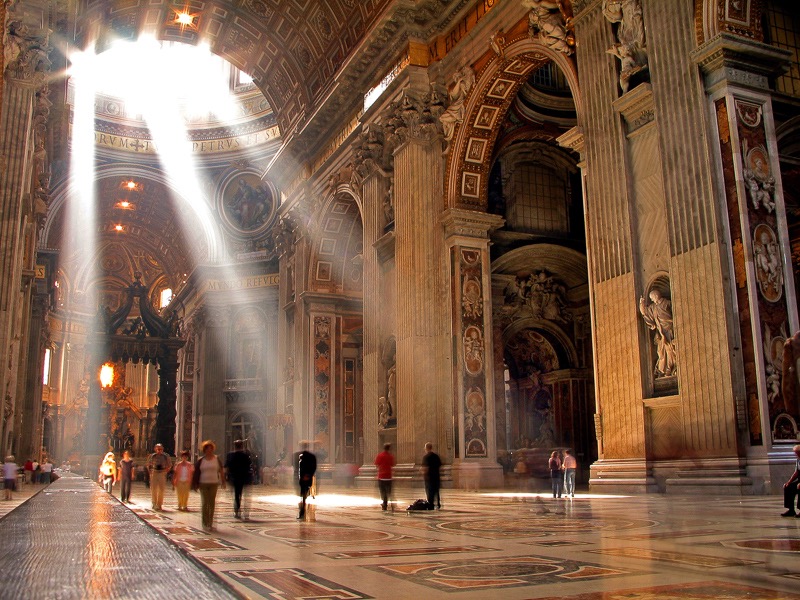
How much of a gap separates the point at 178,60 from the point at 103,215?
9.33 meters

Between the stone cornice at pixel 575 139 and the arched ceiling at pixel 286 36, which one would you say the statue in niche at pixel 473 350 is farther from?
the arched ceiling at pixel 286 36

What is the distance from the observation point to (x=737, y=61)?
952 centimetres

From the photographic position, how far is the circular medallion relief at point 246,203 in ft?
118

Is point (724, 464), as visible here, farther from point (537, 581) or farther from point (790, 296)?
point (537, 581)

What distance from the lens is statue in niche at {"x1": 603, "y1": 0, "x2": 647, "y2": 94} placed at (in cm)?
1067

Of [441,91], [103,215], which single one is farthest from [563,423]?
[103,215]

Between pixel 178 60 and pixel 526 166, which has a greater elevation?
pixel 178 60

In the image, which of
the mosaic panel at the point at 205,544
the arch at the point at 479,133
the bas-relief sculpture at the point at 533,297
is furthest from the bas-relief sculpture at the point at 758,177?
the bas-relief sculpture at the point at 533,297

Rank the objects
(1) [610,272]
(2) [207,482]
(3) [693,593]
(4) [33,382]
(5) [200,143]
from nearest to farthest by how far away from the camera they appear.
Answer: (3) [693,593] < (2) [207,482] < (1) [610,272] < (4) [33,382] < (5) [200,143]

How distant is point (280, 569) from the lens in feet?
13.3

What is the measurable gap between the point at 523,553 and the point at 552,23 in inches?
407

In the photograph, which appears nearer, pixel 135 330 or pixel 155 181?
pixel 135 330

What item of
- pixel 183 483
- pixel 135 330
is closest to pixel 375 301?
pixel 183 483

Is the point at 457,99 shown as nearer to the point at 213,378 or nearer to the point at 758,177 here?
the point at 758,177
